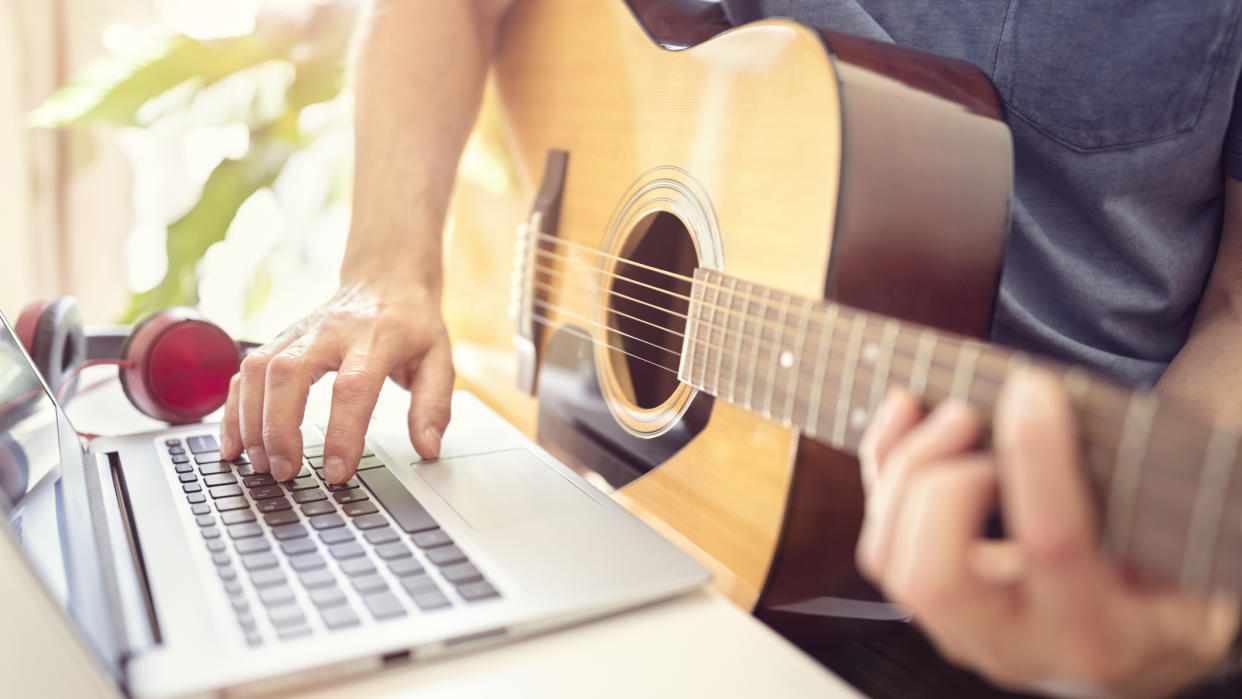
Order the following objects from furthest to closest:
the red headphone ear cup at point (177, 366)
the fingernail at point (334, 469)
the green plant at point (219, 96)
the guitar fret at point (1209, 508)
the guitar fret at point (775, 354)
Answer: the green plant at point (219, 96)
the red headphone ear cup at point (177, 366)
the fingernail at point (334, 469)
the guitar fret at point (775, 354)
the guitar fret at point (1209, 508)

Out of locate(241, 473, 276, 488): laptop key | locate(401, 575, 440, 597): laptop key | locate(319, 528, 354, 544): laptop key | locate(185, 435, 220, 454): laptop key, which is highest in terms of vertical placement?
locate(401, 575, 440, 597): laptop key

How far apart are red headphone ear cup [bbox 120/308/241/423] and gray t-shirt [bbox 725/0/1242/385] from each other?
0.80m

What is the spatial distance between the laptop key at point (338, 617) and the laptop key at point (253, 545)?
0.33 feet

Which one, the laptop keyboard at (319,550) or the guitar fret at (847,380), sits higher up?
the guitar fret at (847,380)

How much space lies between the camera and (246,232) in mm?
2311

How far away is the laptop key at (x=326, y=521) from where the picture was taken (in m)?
0.56

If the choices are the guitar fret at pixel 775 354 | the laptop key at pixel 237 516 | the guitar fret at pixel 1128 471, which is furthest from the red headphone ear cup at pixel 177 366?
the guitar fret at pixel 1128 471

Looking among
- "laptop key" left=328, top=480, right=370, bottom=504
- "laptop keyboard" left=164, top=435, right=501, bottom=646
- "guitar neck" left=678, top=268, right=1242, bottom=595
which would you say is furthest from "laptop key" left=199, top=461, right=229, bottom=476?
"guitar neck" left=678, top=268, right=1242, bottom=595

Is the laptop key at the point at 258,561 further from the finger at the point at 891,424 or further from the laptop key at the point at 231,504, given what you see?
the finger at the point at 891,424

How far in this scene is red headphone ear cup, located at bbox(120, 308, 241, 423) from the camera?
0.82 m

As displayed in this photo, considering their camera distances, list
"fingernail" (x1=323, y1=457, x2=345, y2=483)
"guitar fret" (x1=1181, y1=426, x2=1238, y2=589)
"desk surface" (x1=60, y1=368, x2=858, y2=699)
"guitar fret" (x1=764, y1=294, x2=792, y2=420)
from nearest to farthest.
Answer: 1. "guitar fret" (x1=1181, y1=426, x2=1238, y2=589)
2. "desk surface" (x1=60, y1=368, x2=858, y2=699)
3. "guitar fret" (x1=764, y1=294, x2=792, y2=420)
4. "fingernail" (x1=323, y1=457, x2=345, y2=483)

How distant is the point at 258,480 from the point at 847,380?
487mm

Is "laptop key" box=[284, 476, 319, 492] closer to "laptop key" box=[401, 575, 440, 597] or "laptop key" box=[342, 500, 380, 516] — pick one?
"laptop key" box=[342, 500, 380, 516]

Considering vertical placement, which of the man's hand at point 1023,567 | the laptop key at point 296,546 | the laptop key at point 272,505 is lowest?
the laptop key at point 272,505
